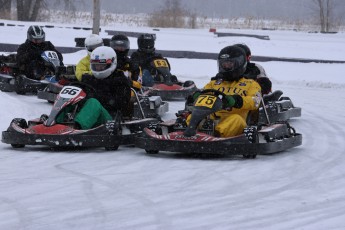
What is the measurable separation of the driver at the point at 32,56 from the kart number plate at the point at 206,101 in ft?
25.2

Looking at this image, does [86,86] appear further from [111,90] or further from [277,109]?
[277,109]

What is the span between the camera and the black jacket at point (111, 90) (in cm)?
1013

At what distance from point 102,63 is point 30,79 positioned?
250 inches

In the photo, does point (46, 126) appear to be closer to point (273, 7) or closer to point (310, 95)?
point (310, 95)

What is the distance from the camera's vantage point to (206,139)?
8.93m

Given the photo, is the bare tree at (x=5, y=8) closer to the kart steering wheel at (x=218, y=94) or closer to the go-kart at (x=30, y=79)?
the go-kart at (x=30, y=79)

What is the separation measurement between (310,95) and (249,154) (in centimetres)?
906

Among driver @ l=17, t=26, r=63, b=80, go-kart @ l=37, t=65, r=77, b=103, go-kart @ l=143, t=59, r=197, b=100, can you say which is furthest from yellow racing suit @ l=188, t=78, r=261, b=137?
driver @ l=17, t=26, r=63, b=80

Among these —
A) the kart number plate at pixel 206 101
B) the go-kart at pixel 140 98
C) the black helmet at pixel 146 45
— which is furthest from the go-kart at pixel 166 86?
the kart number plate at pixel 206 101

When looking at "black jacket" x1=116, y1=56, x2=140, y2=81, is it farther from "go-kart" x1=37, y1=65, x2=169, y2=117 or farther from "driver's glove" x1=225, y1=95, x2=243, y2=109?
"driver's glove" x1=225, y1=95, x2=243, y2=109

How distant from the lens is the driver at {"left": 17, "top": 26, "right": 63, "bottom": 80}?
16422mm

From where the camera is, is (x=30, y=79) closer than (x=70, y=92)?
No

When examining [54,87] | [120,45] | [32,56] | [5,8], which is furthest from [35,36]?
[5,8]

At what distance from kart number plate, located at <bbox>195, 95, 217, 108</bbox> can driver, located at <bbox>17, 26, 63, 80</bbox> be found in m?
7.67
